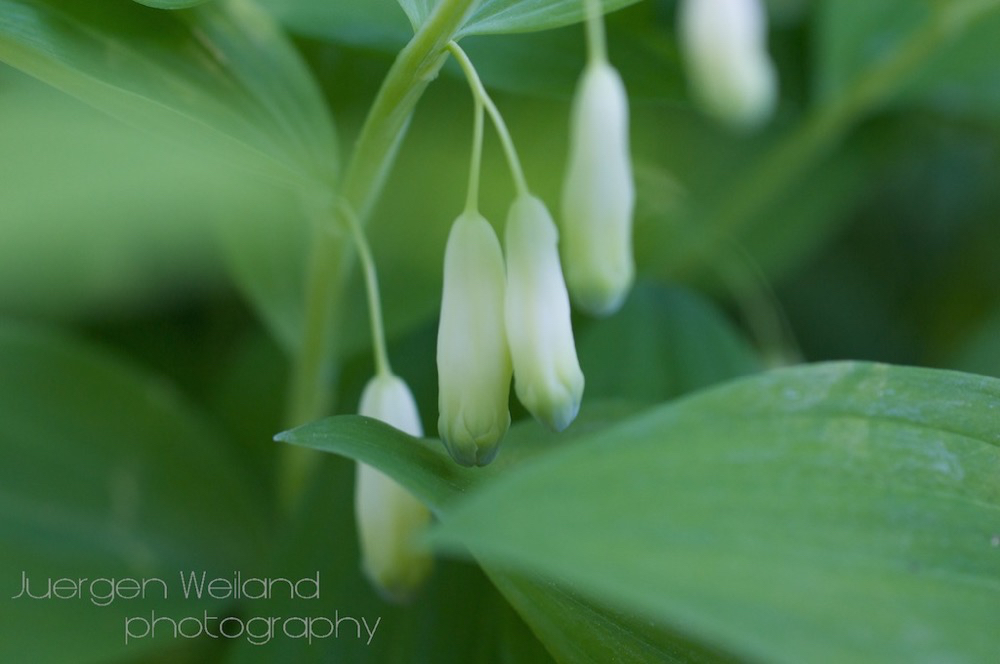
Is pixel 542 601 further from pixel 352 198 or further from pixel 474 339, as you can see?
pixel 352 198

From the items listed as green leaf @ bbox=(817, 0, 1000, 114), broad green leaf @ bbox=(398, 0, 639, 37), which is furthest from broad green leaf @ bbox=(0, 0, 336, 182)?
green leaf @ bbox=(817, 0, 1000, 114)

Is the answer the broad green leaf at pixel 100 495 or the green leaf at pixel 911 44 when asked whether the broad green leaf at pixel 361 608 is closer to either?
the broad green leaf at pixel 100 495

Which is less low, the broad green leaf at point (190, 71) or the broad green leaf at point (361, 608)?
the broad green leaf at point (190, 71)

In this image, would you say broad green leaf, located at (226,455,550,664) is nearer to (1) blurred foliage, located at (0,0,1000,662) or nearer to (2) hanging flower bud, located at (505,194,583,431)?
(1) blurred foliage, located at (0,0,1000,662)

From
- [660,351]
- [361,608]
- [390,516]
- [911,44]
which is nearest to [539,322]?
[390,516]

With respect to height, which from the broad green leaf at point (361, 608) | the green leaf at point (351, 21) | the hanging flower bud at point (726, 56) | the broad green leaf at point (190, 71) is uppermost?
the hanging flower bud at point (726, 56)

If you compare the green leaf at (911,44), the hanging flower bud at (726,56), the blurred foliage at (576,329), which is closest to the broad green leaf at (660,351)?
the blurred foliage at (576,329)

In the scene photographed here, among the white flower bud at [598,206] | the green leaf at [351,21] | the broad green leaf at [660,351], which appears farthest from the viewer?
the broad green leaf at [660,351]
